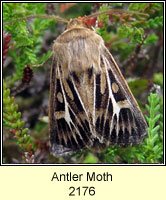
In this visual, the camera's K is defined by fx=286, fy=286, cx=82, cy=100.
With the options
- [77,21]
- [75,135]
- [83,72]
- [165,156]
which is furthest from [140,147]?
[77,21]

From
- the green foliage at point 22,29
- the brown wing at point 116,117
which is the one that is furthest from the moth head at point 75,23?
the brown wing at point 116,117

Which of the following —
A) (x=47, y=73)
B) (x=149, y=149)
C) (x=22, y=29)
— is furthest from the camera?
(x=47, y=73)

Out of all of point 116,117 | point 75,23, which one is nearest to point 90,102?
point 116,117

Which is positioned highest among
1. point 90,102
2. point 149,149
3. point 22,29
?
point 22,29

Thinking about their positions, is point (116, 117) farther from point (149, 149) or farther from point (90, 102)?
point (149, 149)

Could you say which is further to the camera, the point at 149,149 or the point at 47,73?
the point at 47,73

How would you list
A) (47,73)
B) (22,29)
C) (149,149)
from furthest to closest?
(47,73) < (22,29) < (149,149)

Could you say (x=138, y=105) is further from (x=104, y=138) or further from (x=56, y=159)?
(x=56, y=159)
